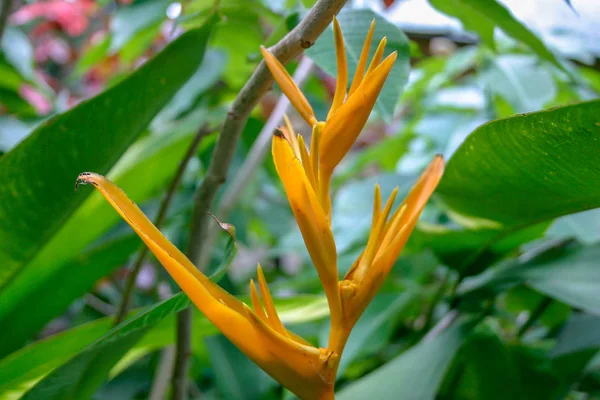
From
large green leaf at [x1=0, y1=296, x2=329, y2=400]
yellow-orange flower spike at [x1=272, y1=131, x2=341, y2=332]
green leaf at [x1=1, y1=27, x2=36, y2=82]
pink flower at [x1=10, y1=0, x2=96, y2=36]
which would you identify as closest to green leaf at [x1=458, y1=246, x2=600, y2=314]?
large green leaf at [x1=0, y1=296, x2=329, y2=400]

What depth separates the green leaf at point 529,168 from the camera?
21cm

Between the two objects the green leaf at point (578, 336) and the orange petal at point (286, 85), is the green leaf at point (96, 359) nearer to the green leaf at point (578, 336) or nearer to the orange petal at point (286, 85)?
the orange petal at point (286, 85)

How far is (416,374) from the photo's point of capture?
354 mm

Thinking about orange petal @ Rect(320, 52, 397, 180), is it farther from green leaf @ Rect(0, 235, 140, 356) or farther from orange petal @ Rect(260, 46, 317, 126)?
green leaf @ Rect(0, 235, 140, 356)

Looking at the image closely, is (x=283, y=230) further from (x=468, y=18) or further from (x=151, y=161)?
(x=468, y=18)

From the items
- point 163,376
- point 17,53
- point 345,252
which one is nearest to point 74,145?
point 163,376

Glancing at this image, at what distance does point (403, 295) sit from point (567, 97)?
49cm

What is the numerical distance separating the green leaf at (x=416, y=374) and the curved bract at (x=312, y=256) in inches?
7.2

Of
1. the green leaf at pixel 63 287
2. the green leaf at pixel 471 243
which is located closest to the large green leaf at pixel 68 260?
the green leaf at pixel 63 287

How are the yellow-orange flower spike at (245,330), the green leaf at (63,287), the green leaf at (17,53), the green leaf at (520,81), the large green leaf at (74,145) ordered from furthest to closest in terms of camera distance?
the green leaf at (17,53)
the green leaf at (520,81)
the green leaf at (63,287)
the large green leaf at (74,145)
the yellow-orange flower spike at (245,330)

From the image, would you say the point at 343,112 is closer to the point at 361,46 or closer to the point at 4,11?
the point at 361,46

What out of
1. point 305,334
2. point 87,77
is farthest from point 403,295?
point 87,77

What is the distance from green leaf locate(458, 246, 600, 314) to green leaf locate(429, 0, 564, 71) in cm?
15

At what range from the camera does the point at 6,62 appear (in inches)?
30.3
